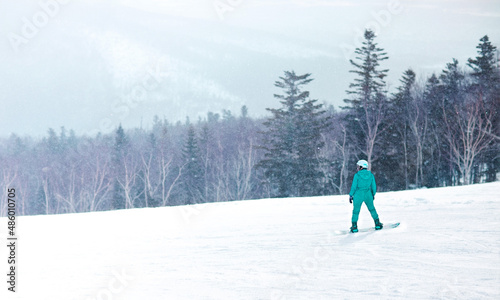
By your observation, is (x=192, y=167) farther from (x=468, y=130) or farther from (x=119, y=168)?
(x=468, y=130)

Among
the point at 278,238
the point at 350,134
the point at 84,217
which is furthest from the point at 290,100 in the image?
the point at 278,238

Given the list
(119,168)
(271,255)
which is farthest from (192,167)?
(271,255)

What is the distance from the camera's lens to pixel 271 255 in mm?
8773

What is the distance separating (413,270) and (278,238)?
359cm

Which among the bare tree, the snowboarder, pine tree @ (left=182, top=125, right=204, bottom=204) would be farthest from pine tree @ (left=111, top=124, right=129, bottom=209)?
the snowboarder

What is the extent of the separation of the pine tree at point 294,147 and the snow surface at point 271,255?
2281cm

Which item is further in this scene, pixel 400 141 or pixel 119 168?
pixel 119 168

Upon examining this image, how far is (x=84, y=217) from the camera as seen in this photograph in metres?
14.9

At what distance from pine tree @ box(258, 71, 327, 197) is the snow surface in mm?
22808

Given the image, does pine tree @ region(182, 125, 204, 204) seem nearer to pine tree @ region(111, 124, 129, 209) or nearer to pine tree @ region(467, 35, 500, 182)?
pine tree @ region(111, 124, 129, 209)

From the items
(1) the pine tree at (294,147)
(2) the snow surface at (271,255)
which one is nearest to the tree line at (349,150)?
(1) the pine tree at (294,147)

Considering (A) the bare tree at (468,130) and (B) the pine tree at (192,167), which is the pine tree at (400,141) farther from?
(B) the pine tree at (192,167)

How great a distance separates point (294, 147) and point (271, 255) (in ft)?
95.1

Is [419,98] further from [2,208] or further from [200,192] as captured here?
[2,208]
